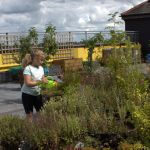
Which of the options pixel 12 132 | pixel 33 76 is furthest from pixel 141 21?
pixel 12 132

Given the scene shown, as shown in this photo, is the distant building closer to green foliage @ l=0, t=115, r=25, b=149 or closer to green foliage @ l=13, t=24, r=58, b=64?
green foliage @ l=13, t=24, r=58, b=64

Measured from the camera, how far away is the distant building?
133 ft

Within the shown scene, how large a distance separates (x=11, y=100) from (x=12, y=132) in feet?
30.8

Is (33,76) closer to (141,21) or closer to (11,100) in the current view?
(11,100)

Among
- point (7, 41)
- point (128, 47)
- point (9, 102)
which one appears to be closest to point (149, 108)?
point (128, 47)

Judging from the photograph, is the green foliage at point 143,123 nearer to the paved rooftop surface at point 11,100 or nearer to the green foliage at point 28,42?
the paved rooftop surface at point 11,100

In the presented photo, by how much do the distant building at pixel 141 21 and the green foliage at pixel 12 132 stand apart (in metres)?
32.9

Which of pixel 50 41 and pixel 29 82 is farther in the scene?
pixel 50 41

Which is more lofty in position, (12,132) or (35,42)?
(35,42)

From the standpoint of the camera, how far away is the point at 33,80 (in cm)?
826

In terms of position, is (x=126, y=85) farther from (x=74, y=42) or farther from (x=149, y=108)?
(x=74, y=42)

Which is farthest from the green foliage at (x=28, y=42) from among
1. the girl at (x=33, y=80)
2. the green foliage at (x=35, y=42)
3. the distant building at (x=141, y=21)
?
the distant building at (x=141, y=21)

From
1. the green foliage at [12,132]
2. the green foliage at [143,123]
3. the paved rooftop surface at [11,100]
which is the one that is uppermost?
the green foliage at [143,123]

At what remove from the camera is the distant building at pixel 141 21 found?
4047 cm
